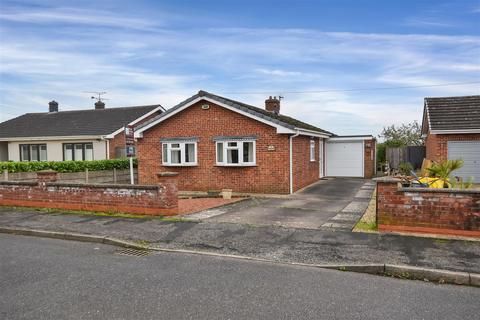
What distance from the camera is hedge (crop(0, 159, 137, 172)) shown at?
702 inches

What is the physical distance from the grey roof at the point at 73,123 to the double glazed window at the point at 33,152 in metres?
0.81

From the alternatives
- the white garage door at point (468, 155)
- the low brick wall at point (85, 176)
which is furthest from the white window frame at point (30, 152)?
the white garage door at point (468, 155)

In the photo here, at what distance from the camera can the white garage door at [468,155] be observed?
18266 mm

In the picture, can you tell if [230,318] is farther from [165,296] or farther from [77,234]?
[77,234]

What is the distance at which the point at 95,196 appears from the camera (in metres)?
11.6

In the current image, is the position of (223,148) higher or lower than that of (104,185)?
higher

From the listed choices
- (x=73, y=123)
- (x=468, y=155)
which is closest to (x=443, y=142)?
(x=468, y=155)

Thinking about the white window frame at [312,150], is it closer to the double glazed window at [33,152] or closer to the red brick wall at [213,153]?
the red brick wall at [213,153]

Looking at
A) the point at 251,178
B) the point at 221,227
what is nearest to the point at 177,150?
the point at 251,178

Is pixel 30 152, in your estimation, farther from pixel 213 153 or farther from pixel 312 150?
pixel 312 150

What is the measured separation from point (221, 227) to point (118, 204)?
3.78 meters

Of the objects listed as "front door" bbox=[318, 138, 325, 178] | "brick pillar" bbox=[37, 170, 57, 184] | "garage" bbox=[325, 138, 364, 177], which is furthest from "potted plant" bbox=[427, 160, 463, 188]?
"garage" bbox=[325, 138, 364, 177]

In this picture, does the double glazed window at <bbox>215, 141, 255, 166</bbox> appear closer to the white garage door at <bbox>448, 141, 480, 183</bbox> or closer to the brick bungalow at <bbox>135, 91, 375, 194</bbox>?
the brick bungalow at <bbox>135, 91, 375, 194</bbox>

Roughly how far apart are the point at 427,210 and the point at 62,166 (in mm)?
16915
